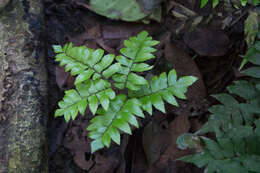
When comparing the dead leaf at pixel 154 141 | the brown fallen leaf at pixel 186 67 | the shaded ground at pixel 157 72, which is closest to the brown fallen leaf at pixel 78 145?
the shaded ground at pixel 157 72

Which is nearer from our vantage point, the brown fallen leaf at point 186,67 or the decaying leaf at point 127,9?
the brown fallen leaf at point 186,67

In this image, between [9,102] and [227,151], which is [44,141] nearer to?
[9,102]

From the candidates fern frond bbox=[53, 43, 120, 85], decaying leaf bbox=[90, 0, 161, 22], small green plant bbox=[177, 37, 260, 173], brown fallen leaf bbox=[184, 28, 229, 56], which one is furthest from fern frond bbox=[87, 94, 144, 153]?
decaying leaf bbox=[90, 0, 161, 22]

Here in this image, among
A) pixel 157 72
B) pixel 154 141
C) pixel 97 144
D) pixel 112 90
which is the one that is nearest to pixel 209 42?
pixel 157 72

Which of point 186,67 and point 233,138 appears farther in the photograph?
point 186,67

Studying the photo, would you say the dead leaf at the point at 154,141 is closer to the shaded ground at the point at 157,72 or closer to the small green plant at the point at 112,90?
the shaded ground at the point at 157,72

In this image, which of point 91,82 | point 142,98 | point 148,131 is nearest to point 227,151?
point 142,98

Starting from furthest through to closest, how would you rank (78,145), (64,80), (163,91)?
(64,80)
(78,145)
(163,91)

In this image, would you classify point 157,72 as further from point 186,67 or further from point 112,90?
point 112,90
